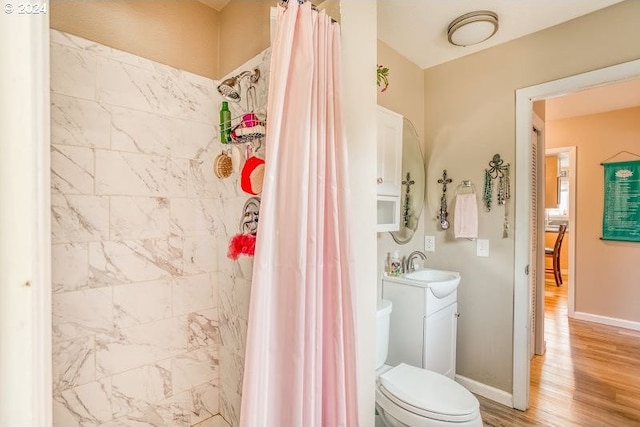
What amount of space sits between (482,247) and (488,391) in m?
1.02

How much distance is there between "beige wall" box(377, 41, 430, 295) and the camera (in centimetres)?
219

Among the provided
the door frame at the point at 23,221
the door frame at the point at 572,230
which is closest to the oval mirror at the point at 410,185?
the door frame at the point at 23,221

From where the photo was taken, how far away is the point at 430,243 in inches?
98.7

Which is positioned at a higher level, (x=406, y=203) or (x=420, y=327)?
(x=406, y=203)

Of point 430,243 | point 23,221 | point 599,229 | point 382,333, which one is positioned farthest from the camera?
point 599,229

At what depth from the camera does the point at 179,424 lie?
158 cm

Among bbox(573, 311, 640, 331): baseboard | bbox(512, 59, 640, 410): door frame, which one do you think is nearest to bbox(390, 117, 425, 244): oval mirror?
bbox(512, 59, 640, 410): door frame

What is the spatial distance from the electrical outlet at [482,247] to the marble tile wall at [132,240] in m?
1.82

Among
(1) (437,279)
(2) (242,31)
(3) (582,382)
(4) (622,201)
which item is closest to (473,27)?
(2) (242,31)

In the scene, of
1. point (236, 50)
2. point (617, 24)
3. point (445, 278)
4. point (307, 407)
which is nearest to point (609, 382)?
point (445, 278)

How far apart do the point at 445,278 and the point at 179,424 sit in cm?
189

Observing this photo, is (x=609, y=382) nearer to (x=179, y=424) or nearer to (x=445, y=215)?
(x=445, y=215)

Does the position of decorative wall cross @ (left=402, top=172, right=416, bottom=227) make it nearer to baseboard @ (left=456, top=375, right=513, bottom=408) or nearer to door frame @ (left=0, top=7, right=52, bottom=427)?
baseboard @ (left=456, top=375, right=513, bottom=408)

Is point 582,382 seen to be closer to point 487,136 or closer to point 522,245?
point 522,245
